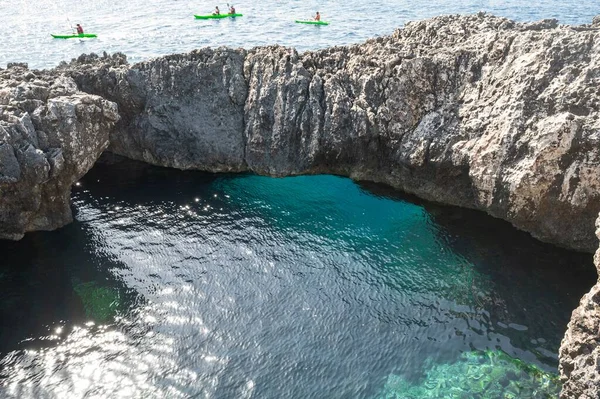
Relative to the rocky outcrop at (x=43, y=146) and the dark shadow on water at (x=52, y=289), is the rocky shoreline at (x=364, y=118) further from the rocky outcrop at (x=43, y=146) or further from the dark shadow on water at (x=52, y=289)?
the dark shadow on water at (x=52, y=289)

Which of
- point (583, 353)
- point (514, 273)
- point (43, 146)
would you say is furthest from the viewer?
point (43, 146)

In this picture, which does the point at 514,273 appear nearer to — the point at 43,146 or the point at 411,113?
the point at 411,113

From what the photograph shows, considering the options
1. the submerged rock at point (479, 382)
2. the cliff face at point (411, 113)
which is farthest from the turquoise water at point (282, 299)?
the cliff face at point (411, 113)

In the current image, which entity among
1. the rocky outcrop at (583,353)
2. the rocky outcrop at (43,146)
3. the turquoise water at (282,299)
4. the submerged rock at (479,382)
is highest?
the rocky outcrop at (43,146)

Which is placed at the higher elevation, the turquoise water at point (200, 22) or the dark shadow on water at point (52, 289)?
the turquoise water at point (200, 22)

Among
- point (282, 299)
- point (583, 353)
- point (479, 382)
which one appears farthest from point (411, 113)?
point (583, 353)

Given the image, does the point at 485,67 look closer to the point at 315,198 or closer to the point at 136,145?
the point at 315,198
